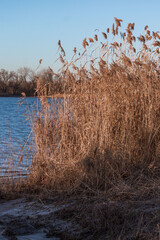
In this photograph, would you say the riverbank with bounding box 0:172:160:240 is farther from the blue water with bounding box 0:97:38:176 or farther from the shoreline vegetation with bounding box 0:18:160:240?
the blue water with bounding box 0:97:38:176

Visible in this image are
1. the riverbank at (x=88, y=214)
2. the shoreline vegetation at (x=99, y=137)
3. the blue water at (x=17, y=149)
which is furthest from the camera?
the blue water at (x=17, y=149)

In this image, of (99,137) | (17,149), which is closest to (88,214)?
(99,137)

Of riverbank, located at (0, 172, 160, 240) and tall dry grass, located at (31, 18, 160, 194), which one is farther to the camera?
tall dry grass, located at (31, 18, 160, 194)

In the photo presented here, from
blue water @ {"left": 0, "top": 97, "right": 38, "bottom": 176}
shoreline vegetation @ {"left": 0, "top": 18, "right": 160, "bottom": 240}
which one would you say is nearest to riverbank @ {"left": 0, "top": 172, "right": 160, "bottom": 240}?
shoreline vegetation @ {"left": 0, "top": 18, "right": 160, "bottom": 240}

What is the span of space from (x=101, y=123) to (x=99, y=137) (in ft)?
0.84

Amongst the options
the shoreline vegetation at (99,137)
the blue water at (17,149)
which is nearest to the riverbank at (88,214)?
the shoreline vegetation at (99,137)

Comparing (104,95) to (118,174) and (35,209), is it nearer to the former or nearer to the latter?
(118,174)

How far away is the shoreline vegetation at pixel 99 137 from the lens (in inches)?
173

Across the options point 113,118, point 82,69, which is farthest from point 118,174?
point 82,69

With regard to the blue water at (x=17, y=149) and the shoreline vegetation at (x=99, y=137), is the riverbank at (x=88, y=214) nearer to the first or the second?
the shoreline vegetation at (x=99, y=137)

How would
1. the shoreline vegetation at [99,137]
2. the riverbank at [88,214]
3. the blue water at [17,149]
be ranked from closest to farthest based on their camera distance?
the riverbank at [88,214], the shoreline vegetation at [99,137], the blue water at [17,149]

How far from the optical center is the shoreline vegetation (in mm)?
4395

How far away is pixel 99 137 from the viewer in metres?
5.15

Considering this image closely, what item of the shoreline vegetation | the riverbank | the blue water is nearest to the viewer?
the riverbank
